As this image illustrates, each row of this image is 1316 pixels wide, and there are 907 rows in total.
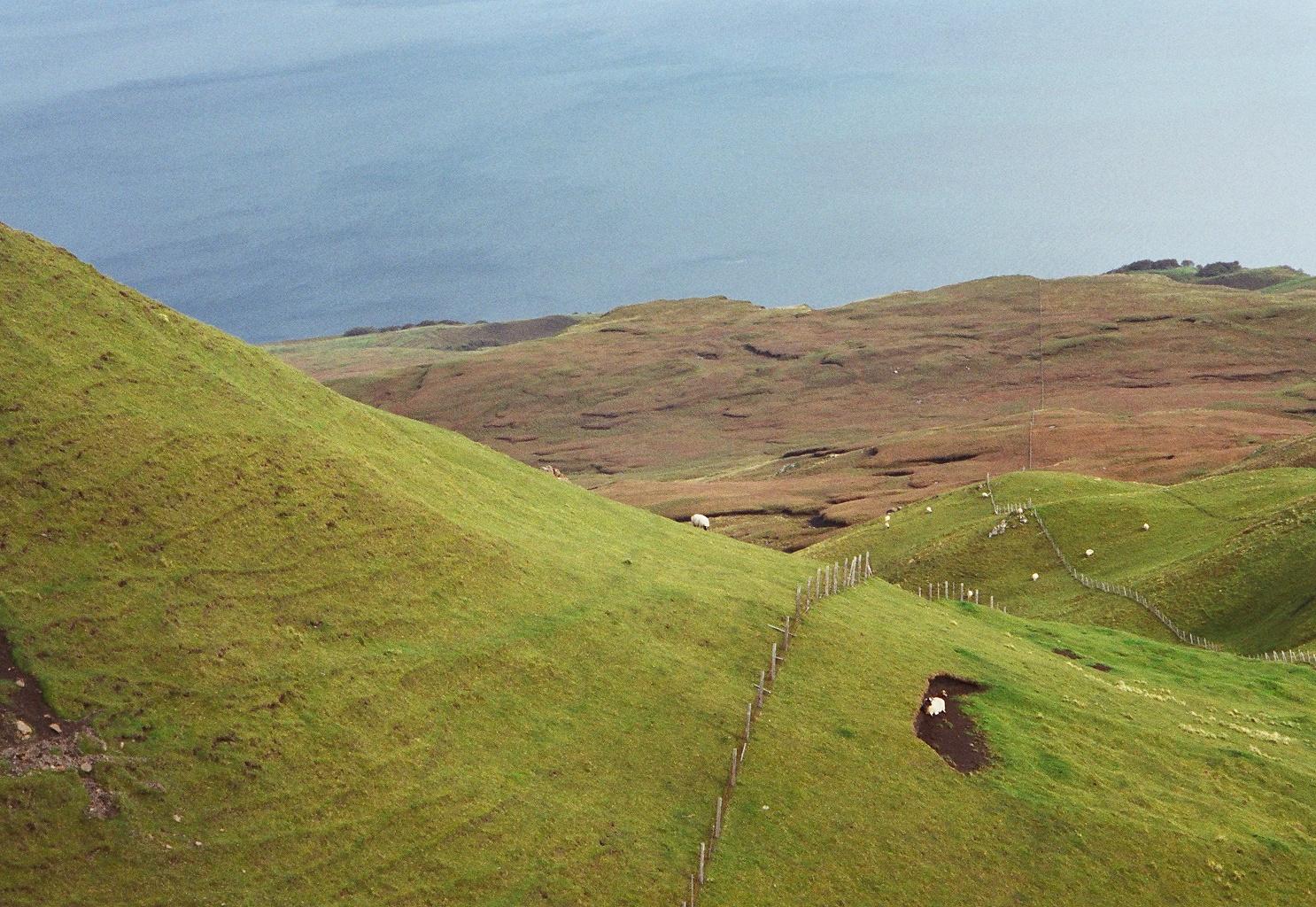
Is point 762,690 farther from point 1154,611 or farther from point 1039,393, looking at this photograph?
point 1039,393

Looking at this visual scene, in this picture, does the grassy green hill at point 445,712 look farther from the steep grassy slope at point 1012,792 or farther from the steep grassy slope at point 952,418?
the steep grassy slope at point 952,418

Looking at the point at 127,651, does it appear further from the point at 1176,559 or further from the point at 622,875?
the point at 1176,559

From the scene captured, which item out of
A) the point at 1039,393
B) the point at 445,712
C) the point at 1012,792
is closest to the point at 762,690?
the point at 1012,792

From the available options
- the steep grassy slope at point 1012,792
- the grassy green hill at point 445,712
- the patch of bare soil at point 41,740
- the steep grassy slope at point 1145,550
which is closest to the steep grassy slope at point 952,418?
the steep grassy slope at point 1145,550

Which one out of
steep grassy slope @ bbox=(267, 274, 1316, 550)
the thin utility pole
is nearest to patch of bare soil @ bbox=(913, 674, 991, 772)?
steep grassy slope @ bbox=(267, 274, 1316, 550)

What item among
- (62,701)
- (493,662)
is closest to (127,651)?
(62,701)

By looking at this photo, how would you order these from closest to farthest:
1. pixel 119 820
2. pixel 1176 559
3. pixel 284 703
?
pixel 119 820 < pixel 284 703 < pixel 1176 559
